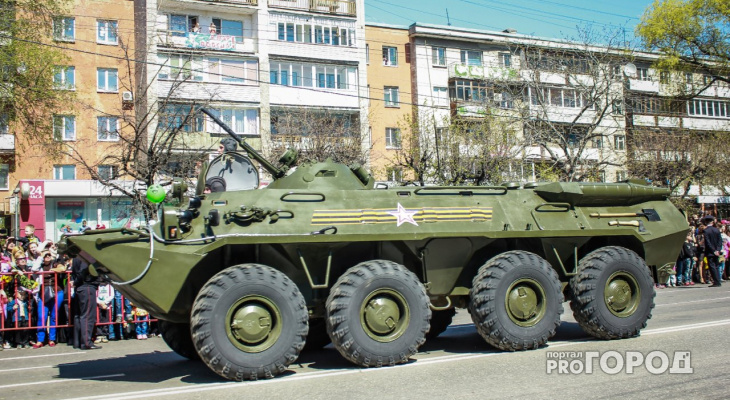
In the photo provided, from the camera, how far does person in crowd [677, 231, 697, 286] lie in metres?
23.5

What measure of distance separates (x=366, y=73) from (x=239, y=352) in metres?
33.9

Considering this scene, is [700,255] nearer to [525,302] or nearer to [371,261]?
[525,302]

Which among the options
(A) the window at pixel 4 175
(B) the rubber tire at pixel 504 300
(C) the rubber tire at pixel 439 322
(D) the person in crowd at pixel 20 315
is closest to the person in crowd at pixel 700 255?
(C) the rubber tire at pixel 439 322

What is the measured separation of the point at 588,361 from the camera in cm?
924

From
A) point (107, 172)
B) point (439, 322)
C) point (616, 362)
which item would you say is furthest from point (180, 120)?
point (616, 362)

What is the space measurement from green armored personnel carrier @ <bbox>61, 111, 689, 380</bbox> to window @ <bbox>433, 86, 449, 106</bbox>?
31.4 metres

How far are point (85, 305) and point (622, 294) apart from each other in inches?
358

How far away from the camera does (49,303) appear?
47.0ft

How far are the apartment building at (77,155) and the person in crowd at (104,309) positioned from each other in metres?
18.1

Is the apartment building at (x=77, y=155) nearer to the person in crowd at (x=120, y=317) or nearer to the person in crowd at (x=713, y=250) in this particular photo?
the person in crowd at (x=120, y=317)

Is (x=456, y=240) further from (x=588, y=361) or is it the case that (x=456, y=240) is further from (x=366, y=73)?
(x=366, y=73)

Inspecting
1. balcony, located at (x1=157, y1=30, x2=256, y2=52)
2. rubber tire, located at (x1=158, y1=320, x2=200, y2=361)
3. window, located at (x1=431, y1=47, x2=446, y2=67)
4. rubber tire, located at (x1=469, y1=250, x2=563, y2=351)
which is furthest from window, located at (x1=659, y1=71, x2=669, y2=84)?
rubber tire, located at (x1=158, y1=320, x2=200, y2=361)

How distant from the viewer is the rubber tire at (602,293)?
420 inches

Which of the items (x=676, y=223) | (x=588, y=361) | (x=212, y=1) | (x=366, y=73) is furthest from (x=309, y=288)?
(x=366, y=73)
